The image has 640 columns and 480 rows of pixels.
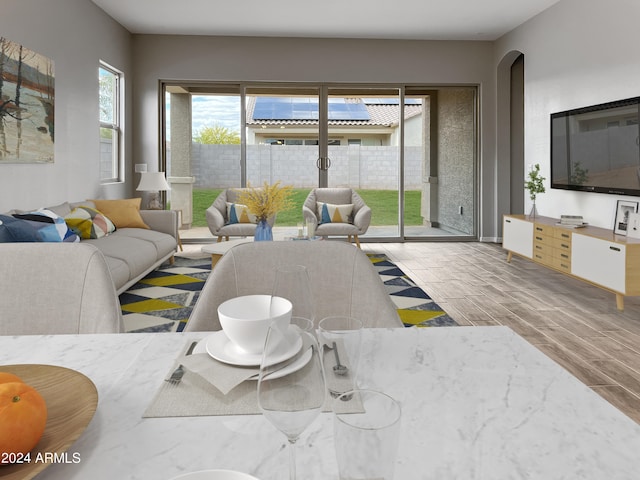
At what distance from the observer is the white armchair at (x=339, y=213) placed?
240 inches

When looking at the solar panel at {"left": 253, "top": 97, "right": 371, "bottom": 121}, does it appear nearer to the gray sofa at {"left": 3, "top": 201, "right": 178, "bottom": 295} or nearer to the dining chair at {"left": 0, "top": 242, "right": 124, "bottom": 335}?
the gray sofa at {"left": 3, "top": 201, "right": 178, "bottom": 295}

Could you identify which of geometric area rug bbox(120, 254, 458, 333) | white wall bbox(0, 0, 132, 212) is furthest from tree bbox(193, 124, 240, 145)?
geometric area rug bbox(120, 254, 458, 333)

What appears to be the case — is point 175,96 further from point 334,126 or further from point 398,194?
point 398,194

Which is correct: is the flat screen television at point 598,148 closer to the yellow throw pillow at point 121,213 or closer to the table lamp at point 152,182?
the yellow throw pillow at point 121,213

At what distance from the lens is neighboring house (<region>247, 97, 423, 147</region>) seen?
7.33 metres

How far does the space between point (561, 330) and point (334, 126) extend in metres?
4.90

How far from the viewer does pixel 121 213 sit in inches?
203

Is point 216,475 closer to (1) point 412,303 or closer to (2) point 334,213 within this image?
(1) point 412,303

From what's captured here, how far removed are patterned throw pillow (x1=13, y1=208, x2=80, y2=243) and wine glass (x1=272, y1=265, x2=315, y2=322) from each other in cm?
314

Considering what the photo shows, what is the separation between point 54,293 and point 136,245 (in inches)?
123

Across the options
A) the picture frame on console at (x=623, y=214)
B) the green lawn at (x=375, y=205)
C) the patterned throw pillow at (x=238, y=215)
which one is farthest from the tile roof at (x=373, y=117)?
the picture frame on console at (x=623, y=214)

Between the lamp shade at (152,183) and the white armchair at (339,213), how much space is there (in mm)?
1797

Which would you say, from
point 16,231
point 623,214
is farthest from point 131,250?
point 623,214

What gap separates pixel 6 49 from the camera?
3895 mm
